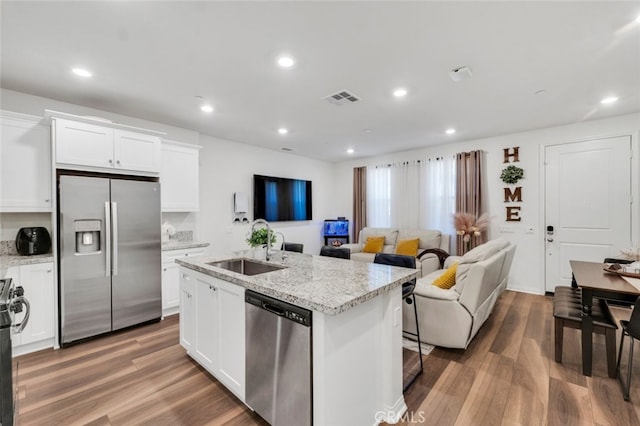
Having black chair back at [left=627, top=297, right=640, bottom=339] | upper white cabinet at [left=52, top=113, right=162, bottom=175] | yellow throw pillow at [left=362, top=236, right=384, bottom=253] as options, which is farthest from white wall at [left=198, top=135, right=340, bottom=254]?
black chair back at [left=627, top=297, right=640, bottom=339]

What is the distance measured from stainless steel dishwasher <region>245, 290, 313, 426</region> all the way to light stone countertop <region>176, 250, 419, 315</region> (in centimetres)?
8

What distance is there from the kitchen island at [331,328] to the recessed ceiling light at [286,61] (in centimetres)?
181

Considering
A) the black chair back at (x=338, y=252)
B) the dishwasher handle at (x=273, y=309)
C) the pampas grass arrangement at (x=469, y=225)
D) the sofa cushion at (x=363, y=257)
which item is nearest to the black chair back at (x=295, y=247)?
the black chair back at (x=338, y=252)

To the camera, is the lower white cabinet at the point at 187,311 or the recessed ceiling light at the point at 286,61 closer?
the recessed ceiling light at the point at 286,61

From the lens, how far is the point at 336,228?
689cm

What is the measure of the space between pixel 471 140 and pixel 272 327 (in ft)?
17.0

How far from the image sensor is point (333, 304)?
54.4 inches

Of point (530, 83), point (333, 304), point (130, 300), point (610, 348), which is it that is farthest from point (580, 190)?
point (130, 300)

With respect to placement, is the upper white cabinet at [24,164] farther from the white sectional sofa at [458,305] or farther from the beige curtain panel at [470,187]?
the beige curtain panel at [470,187]

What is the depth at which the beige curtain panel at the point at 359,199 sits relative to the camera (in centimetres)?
674

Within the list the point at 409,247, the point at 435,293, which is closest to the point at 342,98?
the point at 435,293

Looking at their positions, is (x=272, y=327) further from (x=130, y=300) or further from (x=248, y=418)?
(x=130, y=300)

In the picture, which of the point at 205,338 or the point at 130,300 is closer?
the point at 205,338

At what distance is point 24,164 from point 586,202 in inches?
287
